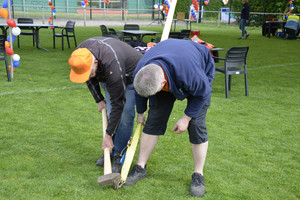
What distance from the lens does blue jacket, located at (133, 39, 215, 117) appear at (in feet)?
7.73

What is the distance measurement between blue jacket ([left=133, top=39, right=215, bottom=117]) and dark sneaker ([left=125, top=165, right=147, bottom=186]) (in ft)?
2.74

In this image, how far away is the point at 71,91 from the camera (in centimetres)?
632

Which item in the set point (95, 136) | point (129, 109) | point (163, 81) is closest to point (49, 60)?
point (95, 136)

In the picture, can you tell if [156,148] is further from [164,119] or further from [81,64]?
[81,64]

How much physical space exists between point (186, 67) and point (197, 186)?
1157 millimetres

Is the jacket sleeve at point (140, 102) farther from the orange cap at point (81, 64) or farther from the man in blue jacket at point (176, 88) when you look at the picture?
the orange cap at point (81, 64)

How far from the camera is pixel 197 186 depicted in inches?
116

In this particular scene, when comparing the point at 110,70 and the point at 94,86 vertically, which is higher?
the point at 110,70

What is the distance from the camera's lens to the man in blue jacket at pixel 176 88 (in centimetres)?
229

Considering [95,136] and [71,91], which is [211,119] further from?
[71,91]

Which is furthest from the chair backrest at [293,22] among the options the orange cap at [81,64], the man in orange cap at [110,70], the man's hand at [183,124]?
the orange cap at [81,64]

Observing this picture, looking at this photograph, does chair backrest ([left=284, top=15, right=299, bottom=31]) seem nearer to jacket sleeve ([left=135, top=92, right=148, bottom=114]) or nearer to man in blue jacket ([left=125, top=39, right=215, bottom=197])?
man in blue jacket ([left=125, top=39, right=215, bottom=197])

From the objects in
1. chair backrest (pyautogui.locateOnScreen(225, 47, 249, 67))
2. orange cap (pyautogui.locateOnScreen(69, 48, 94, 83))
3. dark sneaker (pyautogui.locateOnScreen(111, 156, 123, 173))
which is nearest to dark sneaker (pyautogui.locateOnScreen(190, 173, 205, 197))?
dark sneaker (pyautogui.locateOnScreen(111, 156, 123, 173))

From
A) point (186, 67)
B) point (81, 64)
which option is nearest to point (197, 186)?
point (186, 67)
